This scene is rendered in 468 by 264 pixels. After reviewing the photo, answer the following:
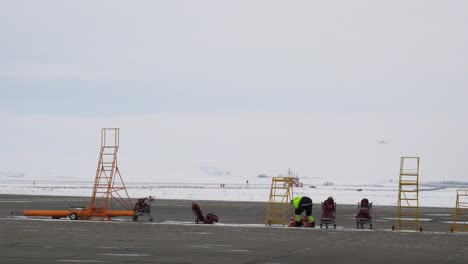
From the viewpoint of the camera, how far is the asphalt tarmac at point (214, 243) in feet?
62.2

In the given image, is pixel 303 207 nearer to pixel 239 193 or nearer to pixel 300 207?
pixel 300 207

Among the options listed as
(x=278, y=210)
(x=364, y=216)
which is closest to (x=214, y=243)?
(x=364, y=216)

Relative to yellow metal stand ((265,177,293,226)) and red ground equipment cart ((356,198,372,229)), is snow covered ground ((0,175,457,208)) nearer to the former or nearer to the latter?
yellow metal stand ((265,177,293,226))

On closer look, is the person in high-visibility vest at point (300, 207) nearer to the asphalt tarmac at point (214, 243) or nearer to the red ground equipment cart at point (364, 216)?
the asphalt tarmac at point (214, 243)

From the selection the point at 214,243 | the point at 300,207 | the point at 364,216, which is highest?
the point at 300,207

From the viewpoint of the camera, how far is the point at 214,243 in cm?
2311

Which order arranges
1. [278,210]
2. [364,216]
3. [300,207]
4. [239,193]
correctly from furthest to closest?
[239,193]
[278,210]
[364,216]
[300,207]

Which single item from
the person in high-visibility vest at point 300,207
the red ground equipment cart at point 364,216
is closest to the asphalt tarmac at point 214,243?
the red ground equipment cart at point 364,216

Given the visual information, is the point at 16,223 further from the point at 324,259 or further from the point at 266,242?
the point at 324,259

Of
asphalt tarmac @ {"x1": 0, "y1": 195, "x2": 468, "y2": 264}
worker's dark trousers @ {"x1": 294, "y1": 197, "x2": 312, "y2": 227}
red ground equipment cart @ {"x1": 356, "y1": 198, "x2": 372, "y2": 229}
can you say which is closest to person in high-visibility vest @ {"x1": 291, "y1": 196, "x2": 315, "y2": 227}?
worker's dark trousers @ {"x1": 294, "y1": 197, "x2": 312, "y2": 227}

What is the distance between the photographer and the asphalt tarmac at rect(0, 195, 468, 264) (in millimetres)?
Result: 18953

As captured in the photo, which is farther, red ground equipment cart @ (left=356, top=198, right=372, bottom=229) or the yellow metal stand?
the yellow metal stand

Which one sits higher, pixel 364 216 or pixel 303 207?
pixel 303 207

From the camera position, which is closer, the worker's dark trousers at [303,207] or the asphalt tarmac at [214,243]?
the asphalt tarmac at [214,243]
